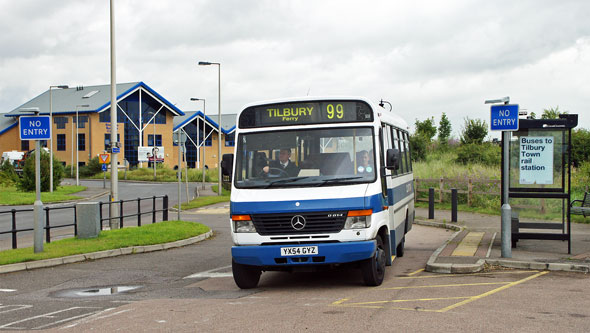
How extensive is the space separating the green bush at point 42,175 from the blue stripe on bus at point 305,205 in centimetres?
3874

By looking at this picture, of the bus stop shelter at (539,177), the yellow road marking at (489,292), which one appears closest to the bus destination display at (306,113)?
the yellow road marking at (489,292)

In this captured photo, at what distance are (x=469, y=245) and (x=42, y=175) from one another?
122ft

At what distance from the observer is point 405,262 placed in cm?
1277

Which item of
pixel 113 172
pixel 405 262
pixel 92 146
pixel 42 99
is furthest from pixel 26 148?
pixel 405 262

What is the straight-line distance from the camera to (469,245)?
575 inches

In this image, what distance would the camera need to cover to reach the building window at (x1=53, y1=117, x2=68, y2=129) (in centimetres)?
7750

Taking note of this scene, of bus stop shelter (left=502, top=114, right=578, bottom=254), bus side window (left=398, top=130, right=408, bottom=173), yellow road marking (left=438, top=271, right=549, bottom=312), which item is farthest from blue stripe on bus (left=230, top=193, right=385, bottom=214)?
bus stop shelter (left=502, top=114, right=578, bottom=254)

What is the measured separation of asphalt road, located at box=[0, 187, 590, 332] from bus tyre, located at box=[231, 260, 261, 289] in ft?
0.46

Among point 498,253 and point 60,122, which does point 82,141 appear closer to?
point 60,122

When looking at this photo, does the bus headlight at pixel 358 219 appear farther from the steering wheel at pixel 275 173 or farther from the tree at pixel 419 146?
the tree at pixel 419 146

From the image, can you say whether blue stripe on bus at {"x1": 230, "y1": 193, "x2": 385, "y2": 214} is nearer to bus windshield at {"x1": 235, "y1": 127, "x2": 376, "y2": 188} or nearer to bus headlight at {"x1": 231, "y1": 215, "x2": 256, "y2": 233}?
bus headlight at {"x1": 231, "y1": 215, "x2": 256, "y2": 233}

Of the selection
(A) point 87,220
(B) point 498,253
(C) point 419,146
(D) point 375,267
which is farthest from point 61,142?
(D) point 375,267

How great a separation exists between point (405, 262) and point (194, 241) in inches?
286

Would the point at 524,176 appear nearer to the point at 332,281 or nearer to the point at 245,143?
the point at 332,281
